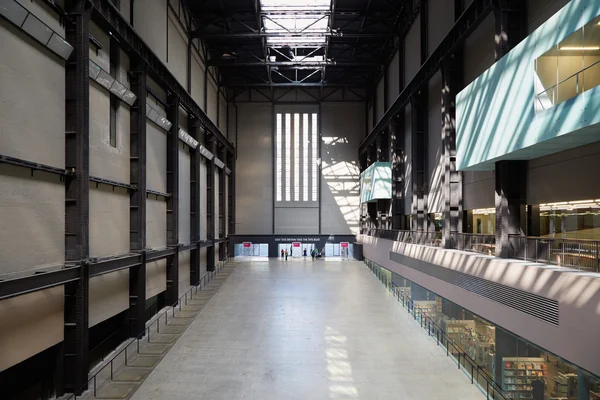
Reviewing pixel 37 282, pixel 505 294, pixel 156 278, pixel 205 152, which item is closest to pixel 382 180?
pixel 205 152

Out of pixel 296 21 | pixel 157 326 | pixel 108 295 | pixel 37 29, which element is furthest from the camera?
pixel 296 21

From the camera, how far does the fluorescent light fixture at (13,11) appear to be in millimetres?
11842

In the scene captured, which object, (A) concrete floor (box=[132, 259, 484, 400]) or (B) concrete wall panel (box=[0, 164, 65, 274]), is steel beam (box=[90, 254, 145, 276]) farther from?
(A) concrete floor (box=[132, 259, 484, 400])

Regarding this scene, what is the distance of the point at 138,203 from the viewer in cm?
2194

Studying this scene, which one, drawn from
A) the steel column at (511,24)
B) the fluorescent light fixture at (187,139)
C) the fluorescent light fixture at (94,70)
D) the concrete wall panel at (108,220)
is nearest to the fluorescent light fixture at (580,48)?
the steel column at (511,24)

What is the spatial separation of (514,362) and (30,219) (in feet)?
57.0

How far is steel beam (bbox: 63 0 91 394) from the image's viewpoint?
1488 cm

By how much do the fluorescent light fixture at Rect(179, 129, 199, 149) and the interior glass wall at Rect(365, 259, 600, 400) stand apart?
21246mm

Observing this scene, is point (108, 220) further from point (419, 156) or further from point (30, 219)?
point (419, 156)

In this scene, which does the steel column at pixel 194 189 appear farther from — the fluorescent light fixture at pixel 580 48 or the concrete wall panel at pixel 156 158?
the fluorescent light fixture at pixel 580 48

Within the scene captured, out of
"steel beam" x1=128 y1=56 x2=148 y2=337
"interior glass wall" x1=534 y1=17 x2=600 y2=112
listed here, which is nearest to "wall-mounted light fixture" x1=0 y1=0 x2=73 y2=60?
"steel beam" x1=128 y1=56 x2=148 y2=337

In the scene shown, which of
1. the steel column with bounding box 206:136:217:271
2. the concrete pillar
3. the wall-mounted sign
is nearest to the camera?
the concrete pillar

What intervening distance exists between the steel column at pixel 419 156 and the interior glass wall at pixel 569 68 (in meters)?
17.8

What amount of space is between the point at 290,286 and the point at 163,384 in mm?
19696
